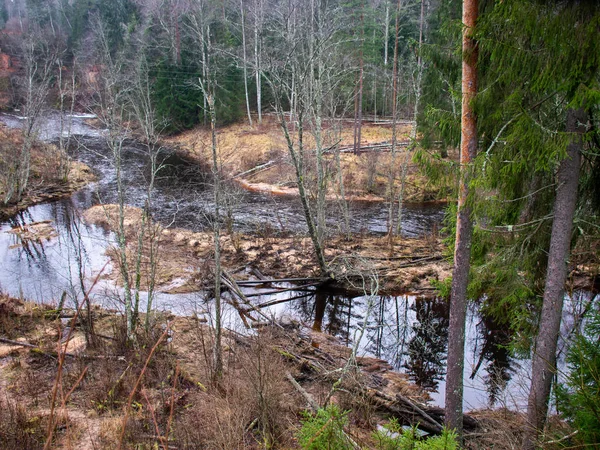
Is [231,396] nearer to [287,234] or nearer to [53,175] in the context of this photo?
[287,234]

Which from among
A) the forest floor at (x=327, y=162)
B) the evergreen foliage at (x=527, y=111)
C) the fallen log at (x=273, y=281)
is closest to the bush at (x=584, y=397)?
the evergreen foliage at (x=527, y=111)

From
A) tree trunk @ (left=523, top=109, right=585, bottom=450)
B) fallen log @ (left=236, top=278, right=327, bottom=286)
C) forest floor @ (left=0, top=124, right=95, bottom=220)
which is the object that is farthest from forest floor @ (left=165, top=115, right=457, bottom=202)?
tree trunk @ (left=523, top=109, right=585, bottom=450)

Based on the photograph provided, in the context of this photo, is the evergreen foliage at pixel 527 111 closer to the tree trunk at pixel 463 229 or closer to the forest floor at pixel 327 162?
the tree trunk at pixel 463 229

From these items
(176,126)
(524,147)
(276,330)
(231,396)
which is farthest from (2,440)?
(176,126)

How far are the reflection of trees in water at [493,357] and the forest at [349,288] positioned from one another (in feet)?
0.22

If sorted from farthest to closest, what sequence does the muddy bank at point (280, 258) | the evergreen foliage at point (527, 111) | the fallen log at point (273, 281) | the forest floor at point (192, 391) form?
the muddy bank at point (280, 258), the fallen log at point (273, 281), the forest floor at point (192, 391), the evergreen foliage at point (527, 111)

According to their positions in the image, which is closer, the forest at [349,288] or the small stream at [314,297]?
the forest at [349,288]

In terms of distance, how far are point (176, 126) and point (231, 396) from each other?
110 ft

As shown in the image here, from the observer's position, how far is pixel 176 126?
37219 millimetres

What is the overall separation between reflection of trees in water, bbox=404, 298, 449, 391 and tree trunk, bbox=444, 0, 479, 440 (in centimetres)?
367

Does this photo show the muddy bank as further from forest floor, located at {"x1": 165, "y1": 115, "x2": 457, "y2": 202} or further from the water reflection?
forest floor, located at {"x1": 165, "y1": 115, "x2": 457, "y2": 202}

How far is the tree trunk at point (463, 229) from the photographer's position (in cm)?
588

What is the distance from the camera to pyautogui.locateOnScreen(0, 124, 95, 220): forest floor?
23.7 meters

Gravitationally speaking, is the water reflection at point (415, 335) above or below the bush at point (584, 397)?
below
